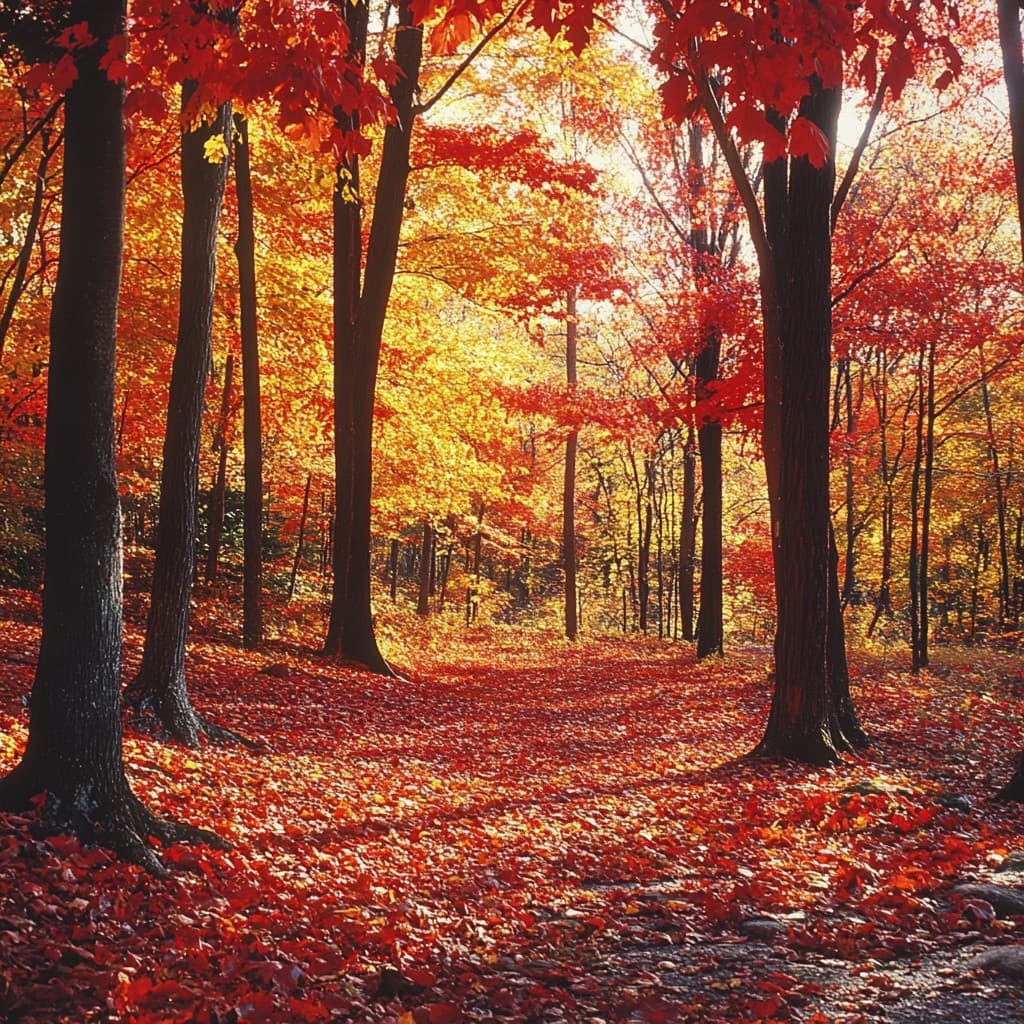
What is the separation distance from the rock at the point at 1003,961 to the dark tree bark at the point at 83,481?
4.23m

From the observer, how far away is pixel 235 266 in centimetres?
1614

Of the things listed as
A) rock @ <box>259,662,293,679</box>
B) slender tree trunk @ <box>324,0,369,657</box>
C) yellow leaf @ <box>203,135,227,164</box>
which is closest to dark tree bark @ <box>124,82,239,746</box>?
yellow leaf @ <box>203,135,227,164</box>

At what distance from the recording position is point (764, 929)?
15.6 ft

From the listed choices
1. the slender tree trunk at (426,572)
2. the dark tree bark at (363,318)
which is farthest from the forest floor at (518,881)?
the slender tree trunk at (426,572)

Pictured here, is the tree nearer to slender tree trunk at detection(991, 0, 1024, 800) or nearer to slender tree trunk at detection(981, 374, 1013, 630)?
slender tree trunk at detection(991, 0, 1024, 800)

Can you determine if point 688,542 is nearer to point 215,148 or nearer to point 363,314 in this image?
point 363,314

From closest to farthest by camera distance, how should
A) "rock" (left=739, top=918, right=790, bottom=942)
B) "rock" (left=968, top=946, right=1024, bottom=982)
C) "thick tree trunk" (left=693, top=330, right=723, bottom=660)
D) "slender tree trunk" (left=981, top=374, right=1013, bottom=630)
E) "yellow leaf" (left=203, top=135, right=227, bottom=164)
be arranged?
"rock" (left=968, top=946, right=1024, bottom=982) < "rock" (left=739, top=918, right=790, bottom=942) < "yellow leaf" (left=203, top=135, right=227, bottom=164) < "thick tree trunk" (left=693, top=330, right=723, bottom=660) < "slender tree trunk" (left=981, top=374, right=1013, bottom=630)

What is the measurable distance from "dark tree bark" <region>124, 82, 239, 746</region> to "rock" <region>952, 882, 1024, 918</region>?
6542 mm

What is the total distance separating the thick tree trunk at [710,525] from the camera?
19.1 metres

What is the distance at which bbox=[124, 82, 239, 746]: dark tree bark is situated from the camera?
849cm

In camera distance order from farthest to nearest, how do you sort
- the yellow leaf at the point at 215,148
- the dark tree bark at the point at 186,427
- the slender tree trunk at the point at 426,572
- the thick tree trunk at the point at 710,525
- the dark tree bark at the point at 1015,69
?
the slender tree trunk at the point at 426,572 < the thick tree trunk at the point at 710,525 < the dark tree bark at the point at 186,427 < the yellow leaf at the point at 215,148 < the dark tree bark at the point at 1015,69

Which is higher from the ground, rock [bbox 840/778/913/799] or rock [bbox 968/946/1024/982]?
rock [bbox 968/946/1024/982]

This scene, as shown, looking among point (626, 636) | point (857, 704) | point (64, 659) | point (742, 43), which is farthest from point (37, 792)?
point (626, 636)

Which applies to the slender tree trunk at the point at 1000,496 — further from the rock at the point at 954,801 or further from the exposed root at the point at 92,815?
Result: the exposed root at the point at 92,815
